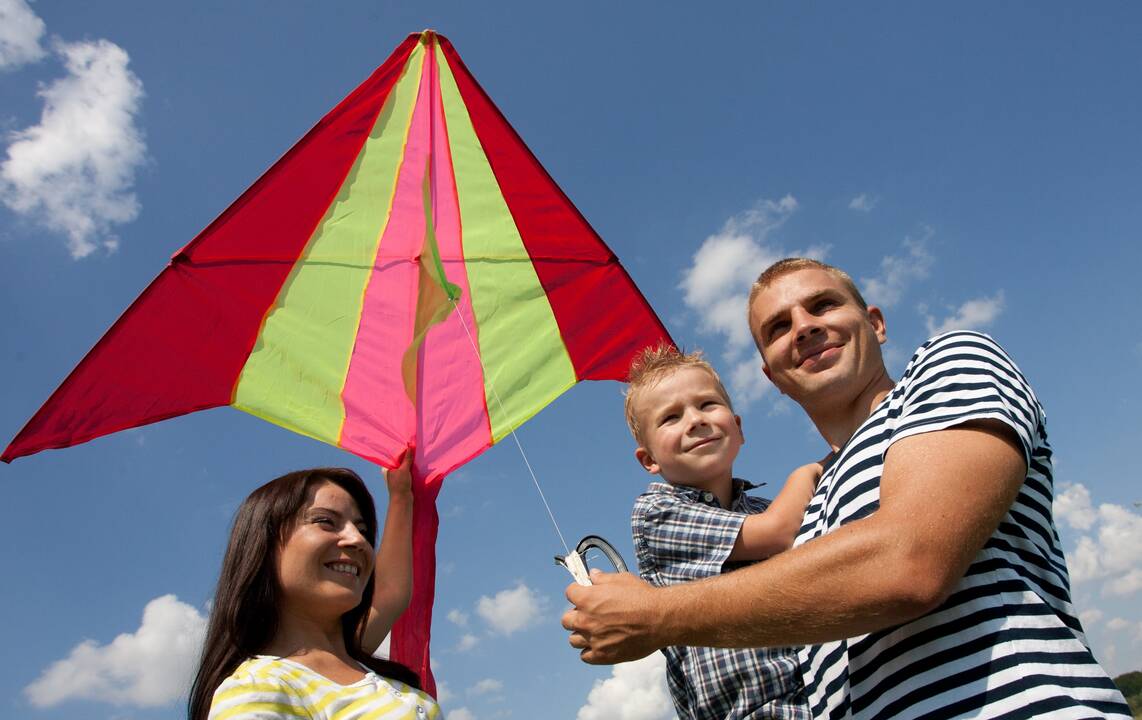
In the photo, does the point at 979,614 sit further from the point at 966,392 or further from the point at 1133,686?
the point at 1133,686

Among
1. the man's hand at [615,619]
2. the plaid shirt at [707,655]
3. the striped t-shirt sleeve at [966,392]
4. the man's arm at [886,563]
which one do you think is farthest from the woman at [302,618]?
the striped t-shirt sleeve at [966,392]

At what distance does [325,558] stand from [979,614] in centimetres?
201

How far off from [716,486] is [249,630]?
157 centimetres

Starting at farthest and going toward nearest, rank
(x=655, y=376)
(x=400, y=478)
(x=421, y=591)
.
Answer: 1. (x=400, y=478)
2. (x=421, y=591)
3. (x=655, y=376)

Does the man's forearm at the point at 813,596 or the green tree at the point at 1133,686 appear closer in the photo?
the man's forearm at the point at 813,596

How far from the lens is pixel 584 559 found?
6.57 feet

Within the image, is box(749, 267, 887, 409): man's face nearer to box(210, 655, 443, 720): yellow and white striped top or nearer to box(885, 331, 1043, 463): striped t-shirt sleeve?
box(885, 331, 1043, 463): striped t-shirt sleeve

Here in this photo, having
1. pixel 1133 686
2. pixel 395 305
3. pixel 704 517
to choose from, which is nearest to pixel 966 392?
pixel 704 517

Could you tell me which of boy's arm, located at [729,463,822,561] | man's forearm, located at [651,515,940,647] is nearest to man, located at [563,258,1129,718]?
man's forearm, located at [651,515,940,647]

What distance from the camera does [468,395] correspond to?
397 centimetres

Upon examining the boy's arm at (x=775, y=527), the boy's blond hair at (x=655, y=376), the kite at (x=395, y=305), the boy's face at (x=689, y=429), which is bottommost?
the boy's arm at (x=775, y=527)

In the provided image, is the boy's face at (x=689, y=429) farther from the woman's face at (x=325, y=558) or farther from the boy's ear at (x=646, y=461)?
the woman's face at (x=325, y=558)

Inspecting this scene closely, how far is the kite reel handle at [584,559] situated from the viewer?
1.80m

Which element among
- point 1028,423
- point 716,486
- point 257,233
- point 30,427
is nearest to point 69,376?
point 30,427
